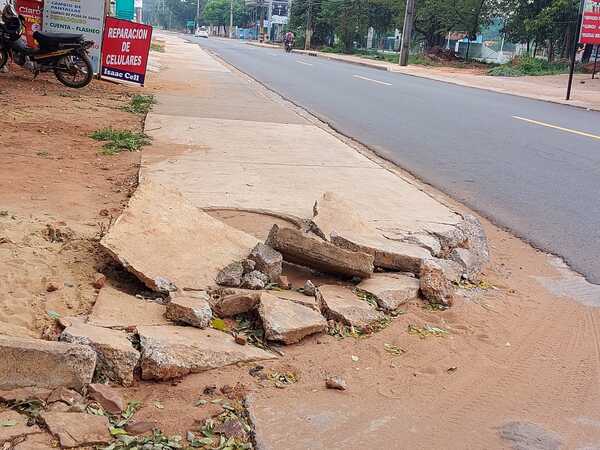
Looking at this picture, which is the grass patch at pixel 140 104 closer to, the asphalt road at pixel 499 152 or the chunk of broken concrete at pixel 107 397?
the asphalt road at pixel 499 152

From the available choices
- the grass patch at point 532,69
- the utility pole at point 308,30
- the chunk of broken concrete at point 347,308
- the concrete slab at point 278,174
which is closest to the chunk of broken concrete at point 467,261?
the concrete slab at point 278,174

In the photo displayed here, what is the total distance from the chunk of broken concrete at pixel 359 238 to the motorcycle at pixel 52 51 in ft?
29.9

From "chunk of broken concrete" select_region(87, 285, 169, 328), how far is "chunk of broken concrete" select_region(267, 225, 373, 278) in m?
0.89

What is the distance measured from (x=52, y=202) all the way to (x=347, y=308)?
2.53 metres

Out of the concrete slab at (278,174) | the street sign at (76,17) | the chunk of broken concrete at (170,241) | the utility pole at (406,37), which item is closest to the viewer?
the chunk of broken concrete at (170,241)

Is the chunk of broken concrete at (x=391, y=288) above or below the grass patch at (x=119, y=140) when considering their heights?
below

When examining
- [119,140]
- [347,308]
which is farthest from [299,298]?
[119,140]

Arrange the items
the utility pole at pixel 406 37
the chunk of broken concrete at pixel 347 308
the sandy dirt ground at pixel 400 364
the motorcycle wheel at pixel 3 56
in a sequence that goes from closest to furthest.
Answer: the sandy dirt ground at pixel 400 364, the chunk of broken concrete at pixel 347 308, the motorcycle wheel at pixel 3 56, the utility pole at pixel 406 37

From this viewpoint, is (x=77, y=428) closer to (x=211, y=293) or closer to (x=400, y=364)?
(x=211, y=293)

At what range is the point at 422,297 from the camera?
4.30 m

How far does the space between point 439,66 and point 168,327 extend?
42.4m

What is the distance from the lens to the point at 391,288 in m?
4.21

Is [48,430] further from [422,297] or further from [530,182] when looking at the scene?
[530,182]

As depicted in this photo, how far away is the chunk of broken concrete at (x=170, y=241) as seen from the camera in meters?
3.92
